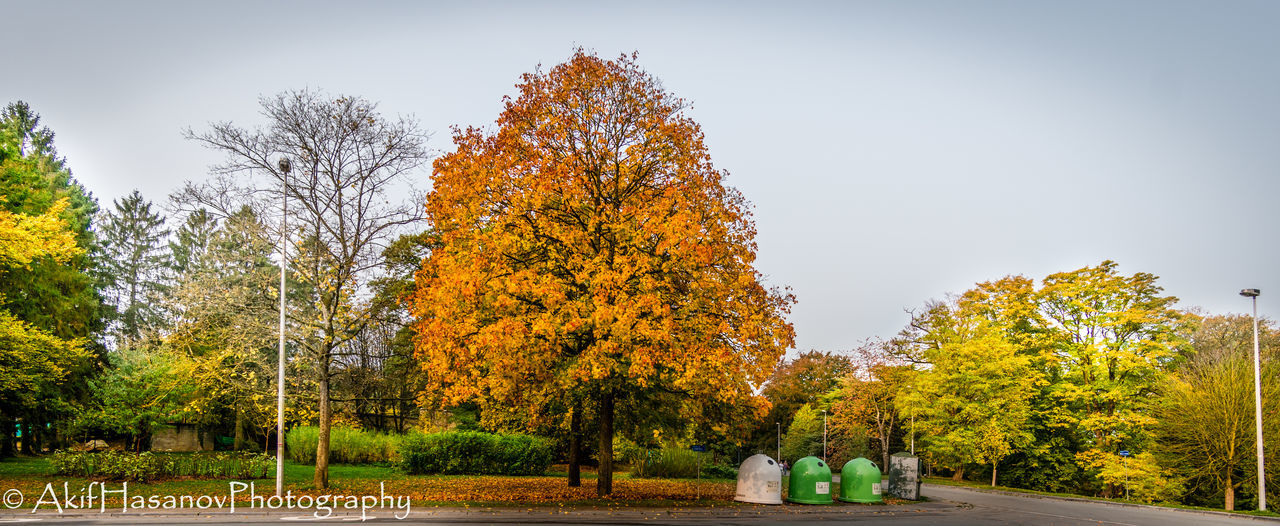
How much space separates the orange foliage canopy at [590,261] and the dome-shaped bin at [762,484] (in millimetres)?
3694

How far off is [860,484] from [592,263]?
12414mm

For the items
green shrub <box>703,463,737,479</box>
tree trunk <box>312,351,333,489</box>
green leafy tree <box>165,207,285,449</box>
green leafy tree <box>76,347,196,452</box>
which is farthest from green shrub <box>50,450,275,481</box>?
green shrub <box>703,463,737,479</box>

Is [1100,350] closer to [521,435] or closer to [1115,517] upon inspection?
[1115,517]

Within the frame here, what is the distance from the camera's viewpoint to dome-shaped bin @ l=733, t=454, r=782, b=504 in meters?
21.1

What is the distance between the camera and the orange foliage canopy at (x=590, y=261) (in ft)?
54.5

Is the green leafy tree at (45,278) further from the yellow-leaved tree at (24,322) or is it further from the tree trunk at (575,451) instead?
the tree trunk at (575,451)

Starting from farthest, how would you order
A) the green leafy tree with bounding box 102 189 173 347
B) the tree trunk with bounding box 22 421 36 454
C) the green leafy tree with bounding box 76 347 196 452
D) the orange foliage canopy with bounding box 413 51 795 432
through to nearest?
the green leafy tree with bounding box 102 189 173 347
the tree trunk with bounding box 22 421 36 454
the green leafy tree with bounding box 76 347 196 452
the orange foliage canopy with bounding box 413 51 795 432

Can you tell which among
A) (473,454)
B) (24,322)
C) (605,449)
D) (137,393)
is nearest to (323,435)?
(605,449)

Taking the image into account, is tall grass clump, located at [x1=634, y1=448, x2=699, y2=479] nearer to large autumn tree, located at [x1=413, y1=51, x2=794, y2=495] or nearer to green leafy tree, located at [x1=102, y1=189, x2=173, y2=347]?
large autumn tree, located at [x1=413, y1=51, x2=794, y2=495]

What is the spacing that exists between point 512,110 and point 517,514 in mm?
9888

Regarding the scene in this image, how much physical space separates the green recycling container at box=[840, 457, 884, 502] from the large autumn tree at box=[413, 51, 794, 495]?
245 inches

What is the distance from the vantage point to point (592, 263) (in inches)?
656

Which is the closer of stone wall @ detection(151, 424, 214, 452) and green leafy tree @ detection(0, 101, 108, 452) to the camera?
green leafy tree @ detection(0, 101, 108, 452)

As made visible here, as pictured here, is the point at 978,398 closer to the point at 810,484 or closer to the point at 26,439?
the point at 810,484
